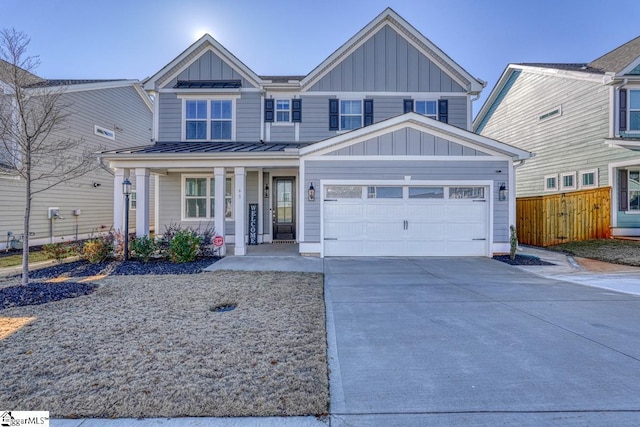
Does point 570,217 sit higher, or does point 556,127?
point 556,127

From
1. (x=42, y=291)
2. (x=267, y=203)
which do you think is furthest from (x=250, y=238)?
(x=42, y=291)

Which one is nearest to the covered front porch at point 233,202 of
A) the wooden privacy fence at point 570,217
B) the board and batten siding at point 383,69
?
the board and batten siding at point 383,69

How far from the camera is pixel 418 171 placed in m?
9.34

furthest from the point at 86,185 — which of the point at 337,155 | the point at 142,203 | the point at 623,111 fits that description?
the point at 623,111

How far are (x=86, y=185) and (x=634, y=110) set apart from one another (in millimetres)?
21536

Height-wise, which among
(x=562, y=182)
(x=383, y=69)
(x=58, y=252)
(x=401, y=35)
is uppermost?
(x=401, y=35)

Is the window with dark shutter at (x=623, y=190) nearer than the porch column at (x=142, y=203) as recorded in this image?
No

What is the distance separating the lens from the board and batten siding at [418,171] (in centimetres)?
933

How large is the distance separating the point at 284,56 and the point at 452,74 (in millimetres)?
8443

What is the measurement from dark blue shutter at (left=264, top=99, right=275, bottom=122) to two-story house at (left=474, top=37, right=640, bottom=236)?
1167 cm

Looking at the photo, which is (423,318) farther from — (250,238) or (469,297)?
(250,238)

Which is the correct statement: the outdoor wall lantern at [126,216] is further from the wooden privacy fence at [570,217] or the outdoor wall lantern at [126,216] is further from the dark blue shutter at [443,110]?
the wooden privacy fence at [570,217]

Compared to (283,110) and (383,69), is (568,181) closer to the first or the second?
(383,69)

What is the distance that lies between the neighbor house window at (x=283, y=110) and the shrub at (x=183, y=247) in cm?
548
